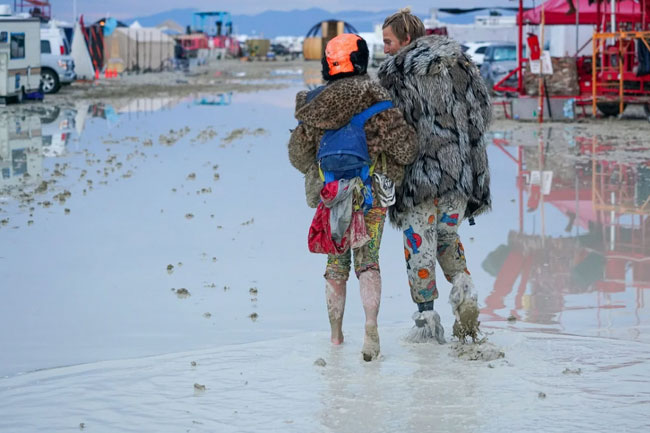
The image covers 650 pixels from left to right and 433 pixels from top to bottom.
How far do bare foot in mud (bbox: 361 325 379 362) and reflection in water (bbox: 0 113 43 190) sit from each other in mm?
7981

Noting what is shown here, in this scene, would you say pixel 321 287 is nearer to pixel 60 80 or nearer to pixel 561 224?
pixel 561 224

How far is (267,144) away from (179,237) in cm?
849

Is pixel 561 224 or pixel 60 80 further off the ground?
pixel 60 80

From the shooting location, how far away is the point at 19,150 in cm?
1720

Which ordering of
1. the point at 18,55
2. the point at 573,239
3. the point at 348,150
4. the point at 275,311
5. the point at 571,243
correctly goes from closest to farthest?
the point at 348,150 < the point at 275,311 < the point at 571,243 < the point at 573,239 < the point at 18,55

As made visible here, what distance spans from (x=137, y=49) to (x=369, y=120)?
2090 inches

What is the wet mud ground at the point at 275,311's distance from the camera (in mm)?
5012

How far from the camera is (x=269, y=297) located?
737cm

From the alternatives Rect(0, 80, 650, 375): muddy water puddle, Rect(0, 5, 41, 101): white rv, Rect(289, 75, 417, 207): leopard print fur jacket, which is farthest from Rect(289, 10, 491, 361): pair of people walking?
Rect(0, 5, 41, 101): white rv

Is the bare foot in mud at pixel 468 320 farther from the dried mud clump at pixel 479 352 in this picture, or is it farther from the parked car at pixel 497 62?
the parked car at pixel 497 62

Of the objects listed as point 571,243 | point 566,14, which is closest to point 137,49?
point 566,14

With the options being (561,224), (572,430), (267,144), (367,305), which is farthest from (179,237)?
(267,144)

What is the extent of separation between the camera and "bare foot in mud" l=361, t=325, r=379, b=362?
5.67 metres

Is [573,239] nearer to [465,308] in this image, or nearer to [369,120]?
[465,308]
